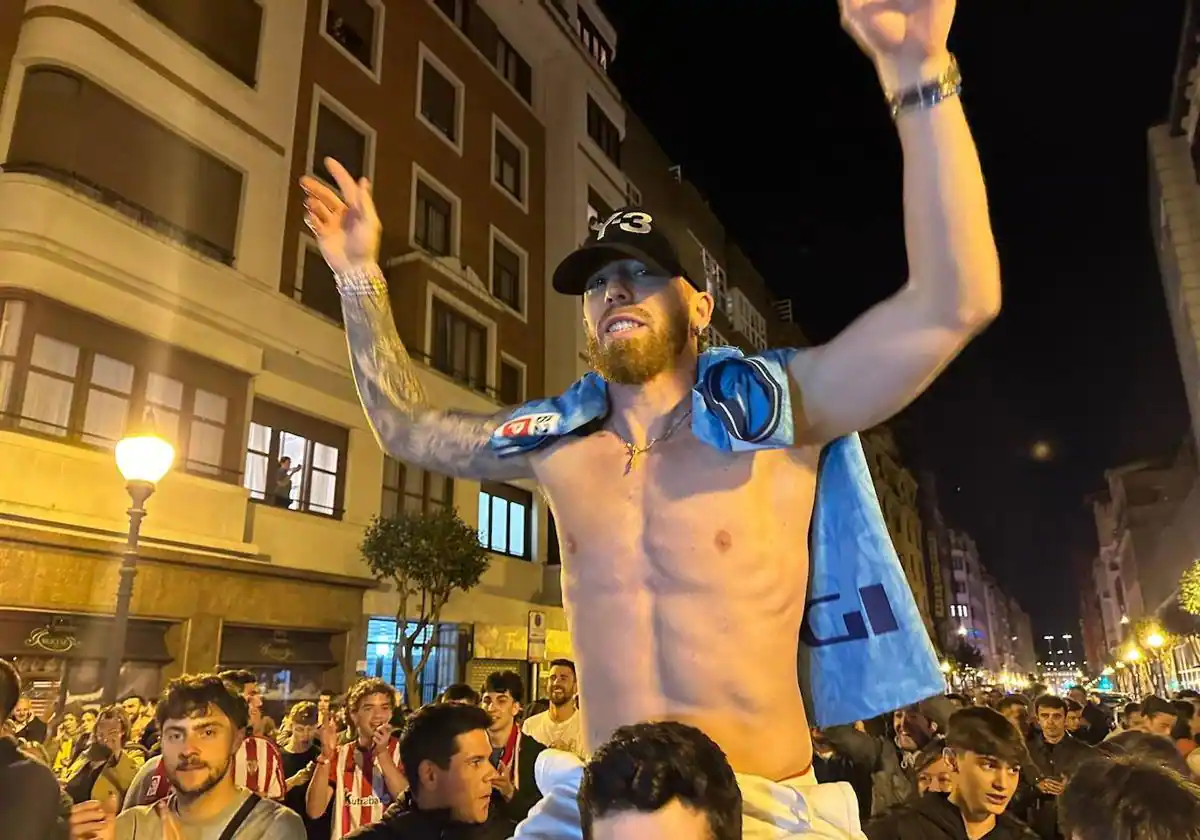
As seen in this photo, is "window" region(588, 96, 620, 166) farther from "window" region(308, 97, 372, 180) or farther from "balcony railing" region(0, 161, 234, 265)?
"balcony railing" region(0, 161, 234, 265)

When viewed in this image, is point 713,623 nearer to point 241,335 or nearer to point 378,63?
point 241,335

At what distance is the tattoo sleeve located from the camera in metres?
2.47

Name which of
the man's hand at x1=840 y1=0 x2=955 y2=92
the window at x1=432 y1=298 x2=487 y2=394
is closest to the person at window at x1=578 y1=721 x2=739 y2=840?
the man's hand at x1=840 y1=0 x2=955 y2=92

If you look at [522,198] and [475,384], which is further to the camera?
[522,198]

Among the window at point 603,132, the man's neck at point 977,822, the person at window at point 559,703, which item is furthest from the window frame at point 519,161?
the man's neck at point 977,822

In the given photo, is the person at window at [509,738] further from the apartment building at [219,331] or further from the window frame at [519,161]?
the window frame at [519,161]

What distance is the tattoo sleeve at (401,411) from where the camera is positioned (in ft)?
8.11

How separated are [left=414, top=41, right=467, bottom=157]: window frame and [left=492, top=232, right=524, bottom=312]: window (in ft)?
8.36

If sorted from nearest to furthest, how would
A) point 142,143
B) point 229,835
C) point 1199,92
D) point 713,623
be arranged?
point 713,623
point 229,835
point 142,143
point 1199,92

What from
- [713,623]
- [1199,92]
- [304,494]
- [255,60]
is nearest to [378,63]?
[255,60]

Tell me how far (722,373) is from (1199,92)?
107ft

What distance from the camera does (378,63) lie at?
64.5 ft

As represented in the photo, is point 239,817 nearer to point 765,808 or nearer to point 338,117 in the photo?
point 765,808

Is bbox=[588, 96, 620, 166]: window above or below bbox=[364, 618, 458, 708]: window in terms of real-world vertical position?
above
